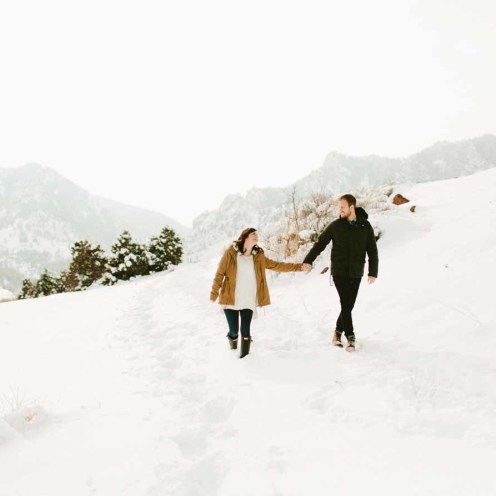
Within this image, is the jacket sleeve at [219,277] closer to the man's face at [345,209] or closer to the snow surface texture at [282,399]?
the snow surface texture at [282,399]

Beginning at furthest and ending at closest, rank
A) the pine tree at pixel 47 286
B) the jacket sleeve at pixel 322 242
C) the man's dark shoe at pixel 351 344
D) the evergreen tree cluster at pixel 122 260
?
the pine tree at pixel 47 286
the evergreen tree cluster at pixel 122 260
the jacket sleeve at pixel 322 242
the man's dark shoe at pixel 351 344

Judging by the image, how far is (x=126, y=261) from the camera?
142 feet

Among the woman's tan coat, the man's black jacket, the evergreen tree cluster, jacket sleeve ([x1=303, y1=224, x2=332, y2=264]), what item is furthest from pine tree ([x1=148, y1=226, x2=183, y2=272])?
the man's black jacket

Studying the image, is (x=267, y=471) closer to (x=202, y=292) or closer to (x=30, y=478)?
(x=30, y=478)

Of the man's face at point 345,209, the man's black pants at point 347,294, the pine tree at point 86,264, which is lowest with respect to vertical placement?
the pine tree at point 86,264

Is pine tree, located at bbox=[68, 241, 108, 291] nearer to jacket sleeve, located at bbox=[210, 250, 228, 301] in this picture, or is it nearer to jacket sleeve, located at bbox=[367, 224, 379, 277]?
jacket sleeve, located at bbox=[210, 250, 228, 301]

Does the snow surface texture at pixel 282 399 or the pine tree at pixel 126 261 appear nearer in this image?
the snow surface texture at pixel 282 399

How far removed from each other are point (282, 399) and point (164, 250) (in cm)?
4539

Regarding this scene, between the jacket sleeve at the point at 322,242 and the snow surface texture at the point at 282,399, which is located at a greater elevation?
the jacket sleeve at the point at 322,242

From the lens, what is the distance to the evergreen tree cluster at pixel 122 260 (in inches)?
1695

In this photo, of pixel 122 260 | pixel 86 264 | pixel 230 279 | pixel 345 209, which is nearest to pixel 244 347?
pixel 230 279

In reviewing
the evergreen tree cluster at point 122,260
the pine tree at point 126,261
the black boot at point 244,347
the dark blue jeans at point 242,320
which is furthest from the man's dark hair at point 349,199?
the evergreen tree cluster at point 122,260

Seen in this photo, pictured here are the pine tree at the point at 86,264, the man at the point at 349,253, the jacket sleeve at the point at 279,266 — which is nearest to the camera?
the man at the point at 349,253

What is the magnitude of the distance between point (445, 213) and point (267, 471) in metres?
10.9
